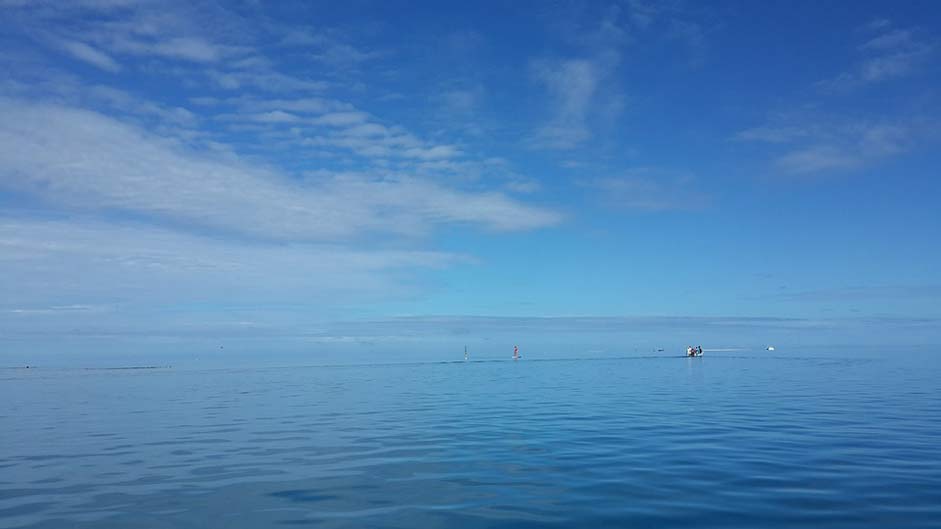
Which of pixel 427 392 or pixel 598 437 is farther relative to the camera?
pixel 427 392

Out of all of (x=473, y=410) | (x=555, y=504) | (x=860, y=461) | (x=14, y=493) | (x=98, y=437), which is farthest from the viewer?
(x=473, y=410)

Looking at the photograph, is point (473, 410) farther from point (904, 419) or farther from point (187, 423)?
point (904, 419)

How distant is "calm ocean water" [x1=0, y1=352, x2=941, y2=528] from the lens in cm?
1566

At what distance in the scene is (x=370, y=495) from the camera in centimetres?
1772

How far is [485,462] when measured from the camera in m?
22.2

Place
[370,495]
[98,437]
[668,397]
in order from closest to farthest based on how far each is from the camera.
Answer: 1. [370,495]
2. [98,437]
3. [668,397]

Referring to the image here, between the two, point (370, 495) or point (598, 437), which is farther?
point (598, 437)

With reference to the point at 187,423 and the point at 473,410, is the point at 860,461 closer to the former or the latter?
the point at 473,410

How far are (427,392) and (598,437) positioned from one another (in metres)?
27.8

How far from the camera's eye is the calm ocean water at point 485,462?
15.7 m

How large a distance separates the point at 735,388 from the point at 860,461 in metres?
33.0

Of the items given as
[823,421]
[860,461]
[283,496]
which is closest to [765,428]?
[823,421]

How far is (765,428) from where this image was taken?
95.2ft

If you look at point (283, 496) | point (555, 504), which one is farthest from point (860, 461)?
point (283, 496)
